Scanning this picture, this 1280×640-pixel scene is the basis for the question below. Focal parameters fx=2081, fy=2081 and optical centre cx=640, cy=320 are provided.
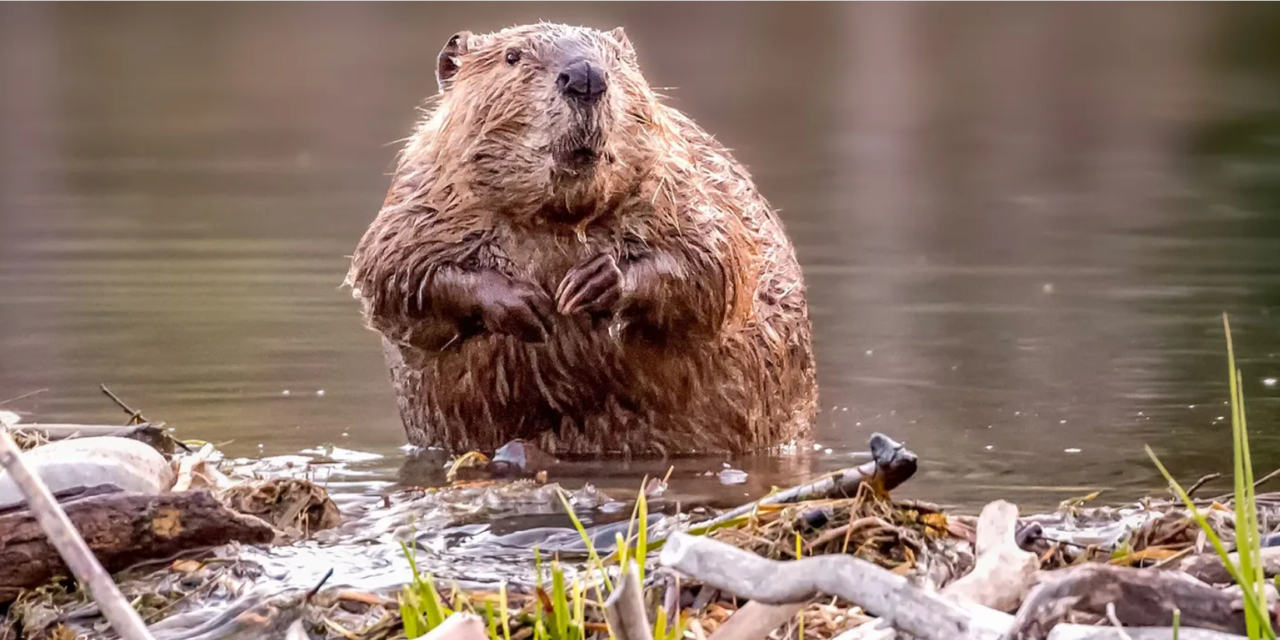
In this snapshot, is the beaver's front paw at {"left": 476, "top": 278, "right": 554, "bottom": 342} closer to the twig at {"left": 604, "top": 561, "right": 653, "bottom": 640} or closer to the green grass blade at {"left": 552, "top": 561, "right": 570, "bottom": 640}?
the green grass blade at {"left": 552, "top": 561, "right": 570, "bottom": 640}

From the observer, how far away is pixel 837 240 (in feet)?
27.9

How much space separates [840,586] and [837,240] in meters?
6.42

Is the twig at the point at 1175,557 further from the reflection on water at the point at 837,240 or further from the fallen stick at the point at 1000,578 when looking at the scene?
the reflection on water at the point at 837,240

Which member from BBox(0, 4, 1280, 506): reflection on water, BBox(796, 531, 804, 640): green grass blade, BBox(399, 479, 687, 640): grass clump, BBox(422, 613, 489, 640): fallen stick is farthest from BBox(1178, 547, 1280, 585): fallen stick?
BBox(0, 4, 1280, 506): reflection on water

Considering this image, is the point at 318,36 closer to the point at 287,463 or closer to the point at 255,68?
the point at 255,68

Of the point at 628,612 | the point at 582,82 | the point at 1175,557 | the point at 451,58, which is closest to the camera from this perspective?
the point at 628,612

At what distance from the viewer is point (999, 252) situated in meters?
8.18

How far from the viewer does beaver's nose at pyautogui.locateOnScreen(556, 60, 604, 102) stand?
361 centimetres

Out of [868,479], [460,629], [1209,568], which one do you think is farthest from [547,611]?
[1209,568]

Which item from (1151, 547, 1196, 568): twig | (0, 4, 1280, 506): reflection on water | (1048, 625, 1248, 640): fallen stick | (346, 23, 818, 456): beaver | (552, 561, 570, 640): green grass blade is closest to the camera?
(1048, 625, 1248, 640): fallen stick

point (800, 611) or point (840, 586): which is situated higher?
point (840, 586)

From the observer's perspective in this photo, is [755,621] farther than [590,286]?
No

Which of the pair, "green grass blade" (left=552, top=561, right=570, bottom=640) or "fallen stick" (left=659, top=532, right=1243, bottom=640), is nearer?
"fallen stick" (left=659, top=532, right=1243, bottom=640)

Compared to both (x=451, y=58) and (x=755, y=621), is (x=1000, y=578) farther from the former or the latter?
(x=451, y=58)
